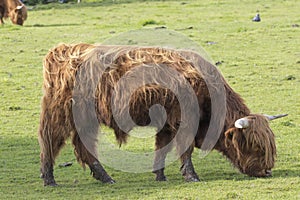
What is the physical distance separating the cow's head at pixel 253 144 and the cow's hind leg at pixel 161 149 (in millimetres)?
676

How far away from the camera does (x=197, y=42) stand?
19297 millimetres

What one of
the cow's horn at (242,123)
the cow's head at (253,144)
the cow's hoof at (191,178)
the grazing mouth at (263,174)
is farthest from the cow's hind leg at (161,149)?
the grazing mouth at (263,174)

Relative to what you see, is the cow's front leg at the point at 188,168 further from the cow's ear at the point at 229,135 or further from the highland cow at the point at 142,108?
the cow's ear at the point at 229,135

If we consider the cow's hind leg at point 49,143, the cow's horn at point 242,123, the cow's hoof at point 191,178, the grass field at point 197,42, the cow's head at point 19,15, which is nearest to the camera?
the grass field at point 197,42

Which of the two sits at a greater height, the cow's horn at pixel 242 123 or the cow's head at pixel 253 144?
the cow's horn at pixel 242 123

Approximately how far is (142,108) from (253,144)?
1.31m

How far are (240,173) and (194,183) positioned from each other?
2.41 feet

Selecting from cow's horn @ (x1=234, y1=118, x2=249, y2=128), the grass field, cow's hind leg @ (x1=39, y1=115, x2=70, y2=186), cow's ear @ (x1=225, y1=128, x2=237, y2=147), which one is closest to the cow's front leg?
the grass field

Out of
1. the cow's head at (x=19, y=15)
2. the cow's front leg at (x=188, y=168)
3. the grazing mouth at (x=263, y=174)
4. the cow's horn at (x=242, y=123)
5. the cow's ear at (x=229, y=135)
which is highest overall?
the cow's horn at (x=242, y=123)

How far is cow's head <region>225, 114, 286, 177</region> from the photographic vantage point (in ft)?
29.5

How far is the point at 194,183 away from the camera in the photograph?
29.1ft

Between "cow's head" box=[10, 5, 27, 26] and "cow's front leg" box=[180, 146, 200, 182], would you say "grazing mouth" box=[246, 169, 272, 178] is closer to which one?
"cow's front leg" box=[180, 146, 200, 182]

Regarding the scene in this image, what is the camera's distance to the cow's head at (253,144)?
29.5 feet

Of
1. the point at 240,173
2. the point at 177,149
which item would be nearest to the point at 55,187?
the point at 177,149
